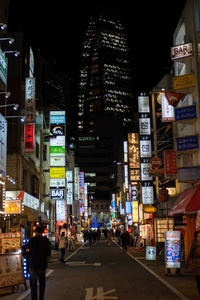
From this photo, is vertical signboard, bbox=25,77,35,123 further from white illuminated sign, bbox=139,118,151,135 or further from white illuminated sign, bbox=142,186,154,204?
white illuminated sign, bbox=142,186,154,204

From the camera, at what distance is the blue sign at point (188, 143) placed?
17.5 m

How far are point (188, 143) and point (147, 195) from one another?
1285 cm

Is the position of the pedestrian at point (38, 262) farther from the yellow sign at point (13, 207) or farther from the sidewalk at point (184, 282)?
the yellow sign at point (13, 207)

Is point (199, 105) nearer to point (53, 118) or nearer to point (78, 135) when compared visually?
point (53, 118)

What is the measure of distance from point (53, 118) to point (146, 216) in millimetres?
13230

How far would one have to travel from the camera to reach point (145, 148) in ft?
94.9

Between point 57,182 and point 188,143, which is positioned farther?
point 57,182

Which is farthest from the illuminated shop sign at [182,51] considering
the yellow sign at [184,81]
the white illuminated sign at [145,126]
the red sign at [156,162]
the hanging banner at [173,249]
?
the white illuminated sign at [145,126]

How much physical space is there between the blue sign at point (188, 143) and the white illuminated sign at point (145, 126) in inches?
429

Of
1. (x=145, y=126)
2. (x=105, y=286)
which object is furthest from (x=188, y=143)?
(x=145, y=126)

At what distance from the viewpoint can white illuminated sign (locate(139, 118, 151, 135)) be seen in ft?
94.3

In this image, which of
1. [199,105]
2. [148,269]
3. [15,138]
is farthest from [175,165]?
[15,138]

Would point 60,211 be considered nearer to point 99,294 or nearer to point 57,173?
point 57,173

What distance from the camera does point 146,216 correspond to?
115ft
